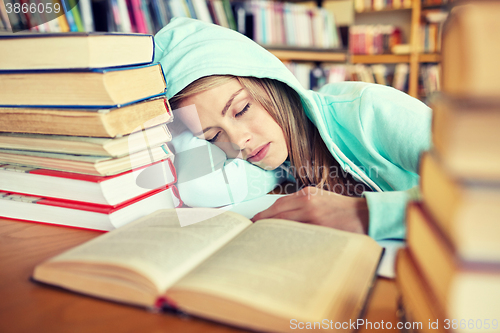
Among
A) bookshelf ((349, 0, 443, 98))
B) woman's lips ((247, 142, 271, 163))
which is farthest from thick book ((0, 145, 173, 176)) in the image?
bookshelf ((349, 0, 443, 98))

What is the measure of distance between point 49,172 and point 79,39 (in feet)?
0.77

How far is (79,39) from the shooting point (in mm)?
462

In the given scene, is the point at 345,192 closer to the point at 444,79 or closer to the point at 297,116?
the point at 297,116

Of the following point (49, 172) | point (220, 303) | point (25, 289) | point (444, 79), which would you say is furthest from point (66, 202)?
point (444, 79)

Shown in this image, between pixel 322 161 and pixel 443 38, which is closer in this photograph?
pixel 443 38

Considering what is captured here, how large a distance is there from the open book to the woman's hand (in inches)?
2.2

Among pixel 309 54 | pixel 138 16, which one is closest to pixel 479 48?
pixel 138 16

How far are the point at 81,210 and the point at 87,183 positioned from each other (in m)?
0.05

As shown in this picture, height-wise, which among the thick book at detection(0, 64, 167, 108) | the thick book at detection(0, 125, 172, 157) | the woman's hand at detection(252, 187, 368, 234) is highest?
the thick book at detection(0, 64, 167, 108)

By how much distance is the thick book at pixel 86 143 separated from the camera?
50 cm

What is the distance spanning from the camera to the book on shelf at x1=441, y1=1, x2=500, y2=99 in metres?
0.19

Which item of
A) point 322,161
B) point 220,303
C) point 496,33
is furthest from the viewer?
point 322,161

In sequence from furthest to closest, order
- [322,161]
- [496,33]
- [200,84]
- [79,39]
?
[322,161] → [200,84] → [79,39] → [496,33]

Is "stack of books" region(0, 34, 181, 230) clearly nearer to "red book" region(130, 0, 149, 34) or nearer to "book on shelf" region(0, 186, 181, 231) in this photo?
"book on shelf" region(0, 186, 181, 231)
